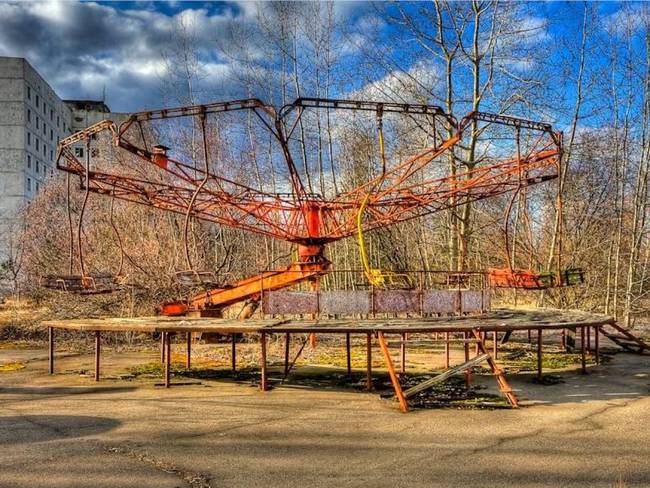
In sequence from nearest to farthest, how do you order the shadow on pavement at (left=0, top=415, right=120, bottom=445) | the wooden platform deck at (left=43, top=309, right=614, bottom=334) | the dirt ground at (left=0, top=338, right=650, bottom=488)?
the dirt ground at (left=0, top=338, right=650, bottom=488) < the shadow on pavement at (left=0, top=415, right=120, bottom=445) < the wooden platform deck at (left=43, top=309, right=614, bottom=334)

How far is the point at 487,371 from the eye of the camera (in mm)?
13031

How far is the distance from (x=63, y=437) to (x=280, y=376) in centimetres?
557

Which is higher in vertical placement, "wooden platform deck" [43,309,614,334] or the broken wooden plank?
"wooden platform deck" [43,309,614,334]

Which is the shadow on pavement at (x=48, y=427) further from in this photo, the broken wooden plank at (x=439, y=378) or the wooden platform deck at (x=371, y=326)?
the broken wooden plank at (x=439, y=378)

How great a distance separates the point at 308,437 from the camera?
300 inches

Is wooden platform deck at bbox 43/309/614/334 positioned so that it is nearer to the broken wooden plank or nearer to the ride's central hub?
the broken wooden plank

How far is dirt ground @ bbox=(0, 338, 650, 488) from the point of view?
606 cm

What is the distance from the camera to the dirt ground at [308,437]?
19.9 feet

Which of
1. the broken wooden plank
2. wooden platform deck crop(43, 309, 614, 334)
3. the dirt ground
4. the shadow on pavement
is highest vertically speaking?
wooden platform deck crop(43, 309, 614, 334)

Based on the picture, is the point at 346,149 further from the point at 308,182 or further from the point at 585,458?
the point at 585,458

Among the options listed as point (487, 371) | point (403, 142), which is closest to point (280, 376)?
point (487, 371)

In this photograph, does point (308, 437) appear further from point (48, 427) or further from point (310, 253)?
point (310, 253)

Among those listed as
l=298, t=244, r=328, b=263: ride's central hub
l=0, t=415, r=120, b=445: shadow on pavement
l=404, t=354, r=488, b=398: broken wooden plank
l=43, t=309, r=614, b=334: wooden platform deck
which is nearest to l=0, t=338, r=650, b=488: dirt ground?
l=0, t=415, r=120, b=445: shadow on pavement

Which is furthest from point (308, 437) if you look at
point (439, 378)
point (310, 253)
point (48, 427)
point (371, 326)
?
point (310, 253)
